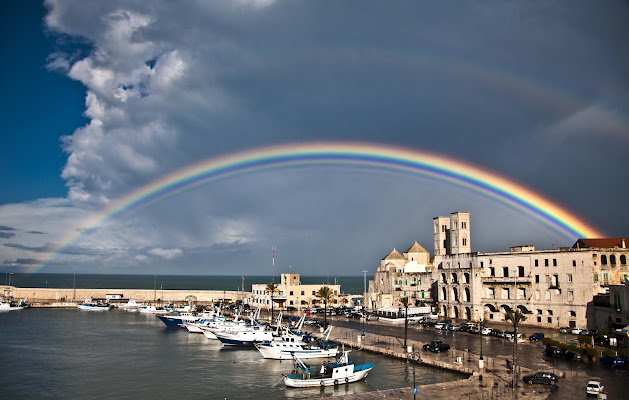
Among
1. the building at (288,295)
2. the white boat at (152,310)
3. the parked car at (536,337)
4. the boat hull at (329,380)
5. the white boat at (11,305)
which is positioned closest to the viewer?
the boat hull at (329,380)

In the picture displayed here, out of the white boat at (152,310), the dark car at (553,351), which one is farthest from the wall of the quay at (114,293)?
the dark car at (553,351)

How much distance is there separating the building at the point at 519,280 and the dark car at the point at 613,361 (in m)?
28.0

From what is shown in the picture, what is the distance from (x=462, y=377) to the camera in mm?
48219

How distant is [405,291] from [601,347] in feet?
189

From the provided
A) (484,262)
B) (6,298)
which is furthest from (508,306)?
(6,298)

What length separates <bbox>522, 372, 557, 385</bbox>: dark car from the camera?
138ft

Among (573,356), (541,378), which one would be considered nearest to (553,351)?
(573,356)

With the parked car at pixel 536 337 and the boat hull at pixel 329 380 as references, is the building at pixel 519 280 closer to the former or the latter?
the parked car at pixel 536 337

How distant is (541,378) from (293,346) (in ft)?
107

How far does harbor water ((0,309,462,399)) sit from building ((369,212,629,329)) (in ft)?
126

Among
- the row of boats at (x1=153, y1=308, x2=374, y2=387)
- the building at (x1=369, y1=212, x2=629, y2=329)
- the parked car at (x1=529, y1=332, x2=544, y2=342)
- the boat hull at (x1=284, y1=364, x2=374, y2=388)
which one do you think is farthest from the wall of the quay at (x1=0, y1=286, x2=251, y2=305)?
the boat hull at (x1=284, y1=364, x2=374, y2=388)

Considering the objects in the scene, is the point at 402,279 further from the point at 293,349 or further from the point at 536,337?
the point at 293,349

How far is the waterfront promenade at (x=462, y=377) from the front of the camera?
39312mm

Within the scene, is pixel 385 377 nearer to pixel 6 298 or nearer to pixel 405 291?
pixel 405 291
